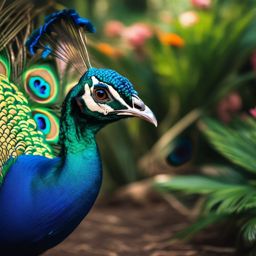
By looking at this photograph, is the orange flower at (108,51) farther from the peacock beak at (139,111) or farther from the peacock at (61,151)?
the peacock beak at (139,111)

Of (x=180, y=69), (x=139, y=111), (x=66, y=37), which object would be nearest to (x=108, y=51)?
(x=180, y=69)

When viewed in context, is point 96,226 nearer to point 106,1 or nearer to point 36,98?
point 36,98

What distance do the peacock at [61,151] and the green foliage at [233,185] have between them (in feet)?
2.19

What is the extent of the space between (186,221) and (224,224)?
43 cm

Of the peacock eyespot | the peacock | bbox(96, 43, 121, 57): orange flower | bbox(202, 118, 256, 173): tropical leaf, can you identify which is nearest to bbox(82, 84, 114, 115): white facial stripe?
the peacock

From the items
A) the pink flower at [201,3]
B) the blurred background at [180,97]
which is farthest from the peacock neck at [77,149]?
the pink flower at [201,3]

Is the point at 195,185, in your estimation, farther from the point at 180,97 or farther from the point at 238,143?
the point at 180,97

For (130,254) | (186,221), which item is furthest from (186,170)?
(130,254)

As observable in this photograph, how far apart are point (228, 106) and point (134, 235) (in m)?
1.00

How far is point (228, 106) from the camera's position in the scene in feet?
12.1

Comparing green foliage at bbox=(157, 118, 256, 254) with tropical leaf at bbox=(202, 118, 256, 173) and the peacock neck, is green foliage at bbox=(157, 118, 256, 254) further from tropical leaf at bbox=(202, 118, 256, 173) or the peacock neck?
the peacock neck

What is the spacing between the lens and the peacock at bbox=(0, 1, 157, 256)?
1964mm

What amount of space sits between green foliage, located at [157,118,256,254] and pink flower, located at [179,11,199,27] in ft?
3.02

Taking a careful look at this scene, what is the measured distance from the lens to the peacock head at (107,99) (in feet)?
6.33
